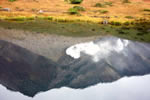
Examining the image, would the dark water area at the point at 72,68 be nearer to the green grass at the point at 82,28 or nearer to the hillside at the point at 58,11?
the green grass at the point at 82,28

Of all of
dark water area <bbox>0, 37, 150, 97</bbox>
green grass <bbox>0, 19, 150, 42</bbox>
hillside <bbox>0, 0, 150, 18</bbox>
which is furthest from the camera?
hillside <bbox>0, 0, 150, 18</bbox>

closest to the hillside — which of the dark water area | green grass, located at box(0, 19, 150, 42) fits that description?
green grass, located at box(0, 19, 150, 42)

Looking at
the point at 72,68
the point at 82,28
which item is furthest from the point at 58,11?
the point at 72,68

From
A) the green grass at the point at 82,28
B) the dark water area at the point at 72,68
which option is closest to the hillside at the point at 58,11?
the green grass at the point at 82,28

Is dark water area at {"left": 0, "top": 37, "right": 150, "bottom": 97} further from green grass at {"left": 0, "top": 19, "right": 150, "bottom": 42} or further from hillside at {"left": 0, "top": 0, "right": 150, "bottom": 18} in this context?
hillside at {"left": 0, "top": 0, "right": 150, "bottom": 18}

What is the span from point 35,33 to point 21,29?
6.11ft

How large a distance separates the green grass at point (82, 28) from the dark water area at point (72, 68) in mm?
2785

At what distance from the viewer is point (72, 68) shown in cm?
1076

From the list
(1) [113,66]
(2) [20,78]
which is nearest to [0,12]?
(2) [20,78]

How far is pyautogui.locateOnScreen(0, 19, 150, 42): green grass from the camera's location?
54.3 feet

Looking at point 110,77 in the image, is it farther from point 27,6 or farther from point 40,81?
point 27,6

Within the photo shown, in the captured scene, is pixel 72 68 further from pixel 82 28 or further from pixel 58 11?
pixel 58 11

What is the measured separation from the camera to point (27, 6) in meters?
26.5

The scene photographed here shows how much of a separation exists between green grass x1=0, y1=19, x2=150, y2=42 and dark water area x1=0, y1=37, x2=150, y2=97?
279cm
